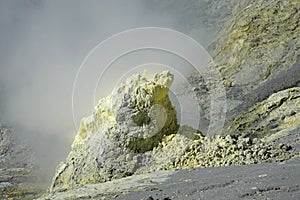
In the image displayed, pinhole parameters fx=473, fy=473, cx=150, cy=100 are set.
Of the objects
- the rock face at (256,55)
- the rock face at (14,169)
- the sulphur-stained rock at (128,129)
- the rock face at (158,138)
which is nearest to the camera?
the rock face at (158,138)

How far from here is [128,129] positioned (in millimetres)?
15492

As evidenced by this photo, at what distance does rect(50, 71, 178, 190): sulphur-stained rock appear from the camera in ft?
50.1

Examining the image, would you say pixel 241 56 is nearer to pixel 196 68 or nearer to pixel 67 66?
pixel 196 68

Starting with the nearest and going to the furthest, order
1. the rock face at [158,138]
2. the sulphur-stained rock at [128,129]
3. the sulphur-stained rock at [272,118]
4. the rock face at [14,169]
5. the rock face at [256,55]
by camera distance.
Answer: the rock face at [158,138], the sulphur-stained rock at [128,129], the sulphur-stained rock at [272,118], the rock face at [14,169], the rock face at [256,55]

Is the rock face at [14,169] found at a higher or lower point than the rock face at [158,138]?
higher

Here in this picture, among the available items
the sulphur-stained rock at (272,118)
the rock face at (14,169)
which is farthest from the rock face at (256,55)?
the rock face at (14,169)

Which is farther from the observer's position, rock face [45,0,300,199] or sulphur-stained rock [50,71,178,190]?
sulphur-stained rock [50,71,178,190]

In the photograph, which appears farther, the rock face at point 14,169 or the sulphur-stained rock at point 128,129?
the rock face at point 14,169

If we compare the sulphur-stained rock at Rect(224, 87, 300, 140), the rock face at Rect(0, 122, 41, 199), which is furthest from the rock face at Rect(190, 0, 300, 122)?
the rock face at Rect(0, 122, 41, 199)

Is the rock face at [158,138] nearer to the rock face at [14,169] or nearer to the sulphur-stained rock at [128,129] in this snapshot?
the sulphur-stained rock at [128,129]

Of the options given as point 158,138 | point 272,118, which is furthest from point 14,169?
point 158,138

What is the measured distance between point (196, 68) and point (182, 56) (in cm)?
368

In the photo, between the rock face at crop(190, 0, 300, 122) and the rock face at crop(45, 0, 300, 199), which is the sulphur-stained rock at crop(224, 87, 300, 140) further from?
the rock face at crop(190, 0, 300, 122)

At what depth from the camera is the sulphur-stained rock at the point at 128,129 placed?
50.1 feet
